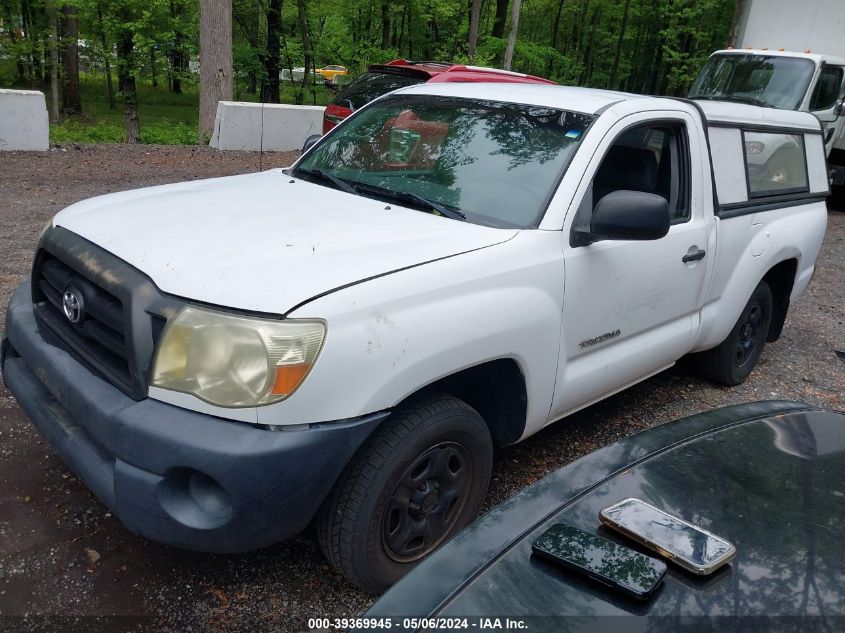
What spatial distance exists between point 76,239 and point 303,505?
1385mm

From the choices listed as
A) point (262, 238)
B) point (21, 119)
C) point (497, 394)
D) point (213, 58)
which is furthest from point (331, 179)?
point (213, 58)

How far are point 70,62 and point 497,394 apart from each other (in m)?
24.7

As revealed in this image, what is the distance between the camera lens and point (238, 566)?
9.32ft

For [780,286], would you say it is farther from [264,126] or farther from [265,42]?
[265,42]

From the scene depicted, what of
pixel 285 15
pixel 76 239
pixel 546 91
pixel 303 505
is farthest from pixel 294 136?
pixel 285 15

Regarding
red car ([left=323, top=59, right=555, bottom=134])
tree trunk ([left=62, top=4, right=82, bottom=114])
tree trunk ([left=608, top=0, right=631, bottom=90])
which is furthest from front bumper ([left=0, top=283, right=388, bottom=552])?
tree trunk ([left=608, top=0, right=631, bottom=90])

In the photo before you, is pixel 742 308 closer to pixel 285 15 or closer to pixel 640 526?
pixel 640 526

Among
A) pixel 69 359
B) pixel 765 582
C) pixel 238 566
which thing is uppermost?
pixel 765 582

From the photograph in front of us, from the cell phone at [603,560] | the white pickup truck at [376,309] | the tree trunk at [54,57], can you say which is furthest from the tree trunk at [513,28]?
the cell phone at [603,560]

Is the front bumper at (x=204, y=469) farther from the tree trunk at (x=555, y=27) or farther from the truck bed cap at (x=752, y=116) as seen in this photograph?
the tree trunk at (x=555, y=27)

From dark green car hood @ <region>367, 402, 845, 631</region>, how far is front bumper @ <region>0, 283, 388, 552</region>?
72 cm

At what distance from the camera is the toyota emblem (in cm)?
262

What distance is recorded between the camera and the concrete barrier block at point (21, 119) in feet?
33.3

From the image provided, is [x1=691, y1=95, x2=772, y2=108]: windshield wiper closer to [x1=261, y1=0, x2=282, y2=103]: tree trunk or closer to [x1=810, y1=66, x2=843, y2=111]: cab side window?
[x1=810, y1=66, x2=843, y2=111]: cab side window
